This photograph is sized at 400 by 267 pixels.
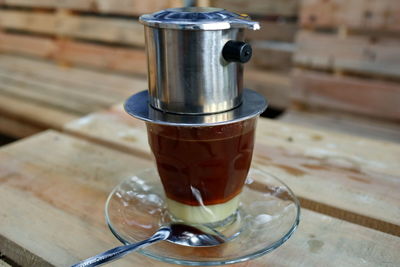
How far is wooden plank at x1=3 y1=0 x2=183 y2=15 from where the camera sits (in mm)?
1907

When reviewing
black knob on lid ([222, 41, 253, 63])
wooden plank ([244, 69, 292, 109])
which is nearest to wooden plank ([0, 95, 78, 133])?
wooden plank ([244, 69, 292, 109])

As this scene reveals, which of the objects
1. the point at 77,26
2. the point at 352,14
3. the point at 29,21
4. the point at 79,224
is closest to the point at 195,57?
the point at 79,224

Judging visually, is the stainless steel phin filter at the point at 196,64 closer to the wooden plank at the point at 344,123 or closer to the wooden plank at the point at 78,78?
the wooden plank at the point at 344,123

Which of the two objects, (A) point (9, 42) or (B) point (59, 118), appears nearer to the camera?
(B) point (59, 118)

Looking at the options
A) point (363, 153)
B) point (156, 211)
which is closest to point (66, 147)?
point (156, 211)

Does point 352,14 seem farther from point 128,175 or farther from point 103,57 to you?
point 103,57

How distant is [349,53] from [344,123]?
27 centimetres

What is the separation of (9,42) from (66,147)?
2130 mm

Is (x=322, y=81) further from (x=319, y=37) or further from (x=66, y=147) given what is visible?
(x=66, y=147)

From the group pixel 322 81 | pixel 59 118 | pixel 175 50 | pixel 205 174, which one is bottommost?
pixel 59 118

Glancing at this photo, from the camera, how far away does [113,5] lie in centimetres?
204

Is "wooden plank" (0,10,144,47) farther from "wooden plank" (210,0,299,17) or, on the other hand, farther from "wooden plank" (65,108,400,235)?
"wooden plank" (65,108,400,235)

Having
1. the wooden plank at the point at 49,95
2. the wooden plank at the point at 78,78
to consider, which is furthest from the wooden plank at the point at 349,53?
the wooden plank at the point at 49,95

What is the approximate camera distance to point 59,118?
161 centimetres
